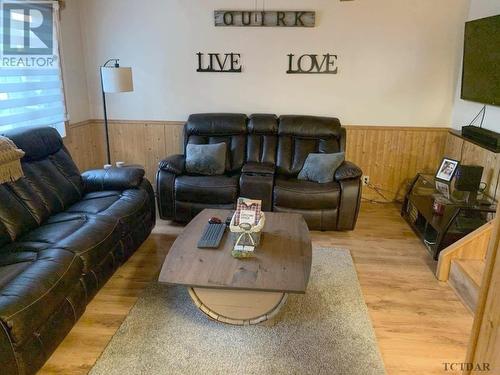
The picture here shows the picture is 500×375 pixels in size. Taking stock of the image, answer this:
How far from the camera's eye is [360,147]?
442 centimetres

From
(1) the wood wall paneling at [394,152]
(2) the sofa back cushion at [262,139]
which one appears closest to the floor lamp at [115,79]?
(2) the sofa back cushion at [262,139]

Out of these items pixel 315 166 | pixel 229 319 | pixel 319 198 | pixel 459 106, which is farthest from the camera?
pixel 459 106

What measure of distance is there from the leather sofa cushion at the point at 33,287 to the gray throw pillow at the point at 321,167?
230cm

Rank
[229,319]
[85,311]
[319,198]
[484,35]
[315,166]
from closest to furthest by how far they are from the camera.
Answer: [229,319] → [85,311] → [484,35] → [319,198] → [315,166]

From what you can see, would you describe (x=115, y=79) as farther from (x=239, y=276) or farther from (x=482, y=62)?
(x=482, y=62)

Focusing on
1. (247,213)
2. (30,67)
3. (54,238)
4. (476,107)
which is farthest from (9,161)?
(476,107)

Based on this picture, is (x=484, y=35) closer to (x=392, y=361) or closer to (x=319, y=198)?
(x=319, y=198)

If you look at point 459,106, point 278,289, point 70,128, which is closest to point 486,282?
point 278,289

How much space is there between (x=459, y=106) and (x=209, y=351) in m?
3.63

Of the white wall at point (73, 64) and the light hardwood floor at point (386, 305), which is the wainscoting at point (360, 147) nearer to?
the white wall at point (73, 64)

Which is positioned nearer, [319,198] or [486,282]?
[486,282]

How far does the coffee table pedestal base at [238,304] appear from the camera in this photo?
2131mm

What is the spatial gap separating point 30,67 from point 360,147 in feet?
11.5

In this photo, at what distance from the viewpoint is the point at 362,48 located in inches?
163
